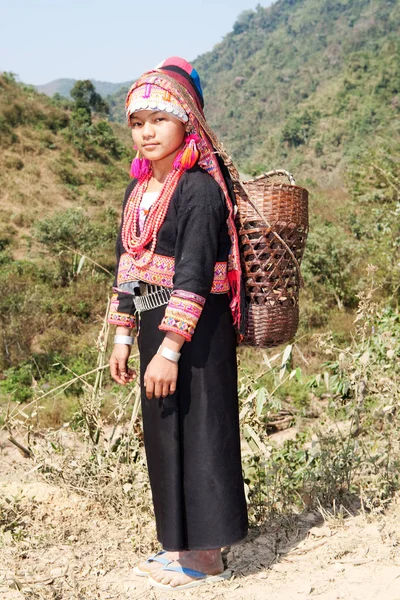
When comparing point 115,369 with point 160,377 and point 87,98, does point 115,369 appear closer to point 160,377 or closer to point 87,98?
point 160,377

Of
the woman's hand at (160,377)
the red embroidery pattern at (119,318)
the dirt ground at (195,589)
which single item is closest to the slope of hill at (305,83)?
the dirt ground at (195,589)

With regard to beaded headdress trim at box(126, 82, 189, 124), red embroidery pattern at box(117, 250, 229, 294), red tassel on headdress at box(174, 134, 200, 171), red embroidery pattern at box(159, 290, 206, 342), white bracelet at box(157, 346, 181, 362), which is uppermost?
beaded headdress trim at box(126, 82, 189, 124)

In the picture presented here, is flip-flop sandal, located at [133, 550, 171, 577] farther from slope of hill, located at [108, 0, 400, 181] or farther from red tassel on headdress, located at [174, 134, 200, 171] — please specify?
slope of hill, located at [108, 0, 400, 181]

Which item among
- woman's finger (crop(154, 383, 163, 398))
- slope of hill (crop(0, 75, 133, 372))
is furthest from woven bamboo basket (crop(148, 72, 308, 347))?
slope of hill (crop(0, 75, 133, 372))

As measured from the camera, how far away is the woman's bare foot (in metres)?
2.12

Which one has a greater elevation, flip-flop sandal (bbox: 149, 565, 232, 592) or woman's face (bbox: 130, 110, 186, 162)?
Answer: woman's face (bbox: 130, 110, 186, 162)

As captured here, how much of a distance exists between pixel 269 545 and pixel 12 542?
998 mm

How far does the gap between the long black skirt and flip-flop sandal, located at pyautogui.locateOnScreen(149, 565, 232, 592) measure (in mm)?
124

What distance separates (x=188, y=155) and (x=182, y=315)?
1.66 ft

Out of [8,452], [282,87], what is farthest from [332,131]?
[8,452]

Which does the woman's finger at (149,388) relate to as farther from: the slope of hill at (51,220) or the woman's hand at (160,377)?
the slope of hill at (51,220)

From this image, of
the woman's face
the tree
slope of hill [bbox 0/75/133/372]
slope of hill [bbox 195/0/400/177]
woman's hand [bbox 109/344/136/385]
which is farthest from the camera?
slope of hill [bbox 195/0/400/177]

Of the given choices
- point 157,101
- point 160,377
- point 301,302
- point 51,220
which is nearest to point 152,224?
point 157,101

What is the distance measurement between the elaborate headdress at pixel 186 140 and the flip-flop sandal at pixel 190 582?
0.85m
